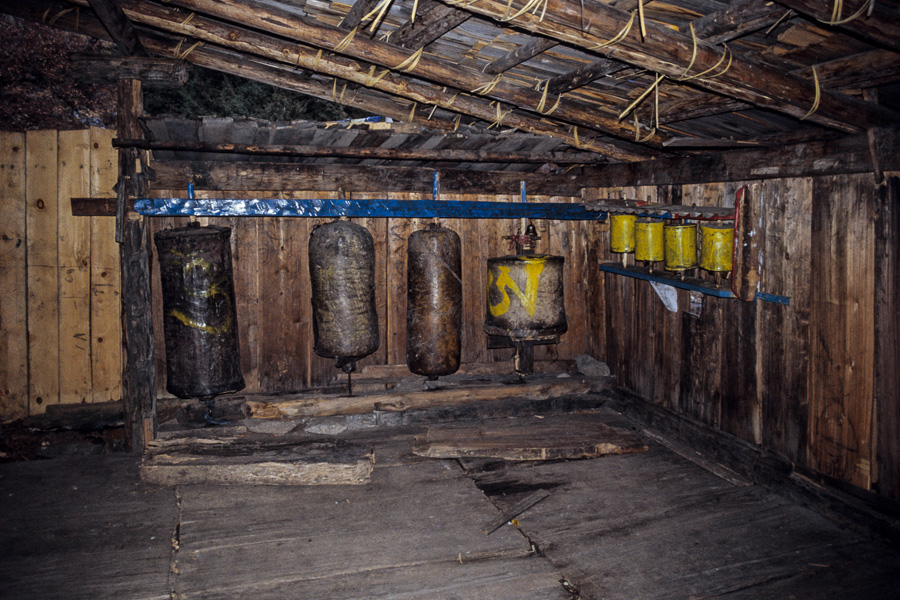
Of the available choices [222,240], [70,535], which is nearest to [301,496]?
[70,535]

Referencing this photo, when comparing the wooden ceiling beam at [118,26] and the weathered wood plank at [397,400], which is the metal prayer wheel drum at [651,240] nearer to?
the weathered wood plank at [397,400]

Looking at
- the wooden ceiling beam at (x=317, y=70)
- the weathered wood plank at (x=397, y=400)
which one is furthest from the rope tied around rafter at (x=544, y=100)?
the weathered wood plank at (x=397, y=400)

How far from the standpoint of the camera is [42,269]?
534 centimetres

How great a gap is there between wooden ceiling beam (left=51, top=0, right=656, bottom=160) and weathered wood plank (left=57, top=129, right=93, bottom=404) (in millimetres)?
1229

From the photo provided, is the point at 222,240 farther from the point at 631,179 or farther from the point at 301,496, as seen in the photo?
the point at 631,179

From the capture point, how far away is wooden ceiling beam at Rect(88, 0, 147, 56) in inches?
157

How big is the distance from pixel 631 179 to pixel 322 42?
11.3ft

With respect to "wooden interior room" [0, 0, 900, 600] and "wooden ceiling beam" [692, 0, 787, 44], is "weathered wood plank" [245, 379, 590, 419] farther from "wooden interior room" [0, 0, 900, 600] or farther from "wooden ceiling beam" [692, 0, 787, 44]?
"wooden ceiling beam" [692, 0, 787, 44]

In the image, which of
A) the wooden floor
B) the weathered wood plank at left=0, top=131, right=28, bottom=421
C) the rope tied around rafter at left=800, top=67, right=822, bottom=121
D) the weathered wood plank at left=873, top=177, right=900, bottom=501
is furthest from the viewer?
the weathered wood plank at left=0, top=131, right=28, bottom=421

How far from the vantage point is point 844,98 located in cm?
347

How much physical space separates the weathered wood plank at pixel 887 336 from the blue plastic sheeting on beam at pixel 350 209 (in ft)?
8.64

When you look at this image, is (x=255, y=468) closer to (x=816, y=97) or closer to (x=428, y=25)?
(x=428, y=25)

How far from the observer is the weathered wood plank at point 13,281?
520 centimetres

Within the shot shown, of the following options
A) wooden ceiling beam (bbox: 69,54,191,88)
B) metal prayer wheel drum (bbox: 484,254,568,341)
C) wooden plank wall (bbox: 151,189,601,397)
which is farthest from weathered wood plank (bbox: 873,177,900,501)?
wooden ceiling beam (bbox: 69,54,191,88)
